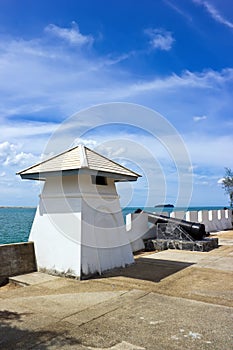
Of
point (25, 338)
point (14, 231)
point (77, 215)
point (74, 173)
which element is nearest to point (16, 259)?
point (77, 215)

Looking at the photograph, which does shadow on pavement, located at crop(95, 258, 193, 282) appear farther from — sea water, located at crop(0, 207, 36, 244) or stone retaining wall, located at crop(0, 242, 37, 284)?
sea water, located at crop(0, 207, 36, 244)

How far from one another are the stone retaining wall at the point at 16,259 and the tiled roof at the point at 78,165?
164 centimetres

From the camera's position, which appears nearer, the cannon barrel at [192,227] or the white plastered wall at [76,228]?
the white plastered wall at [76,228]

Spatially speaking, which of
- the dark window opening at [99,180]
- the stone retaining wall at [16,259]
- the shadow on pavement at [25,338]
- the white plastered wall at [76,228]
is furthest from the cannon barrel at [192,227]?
the shadow on pavement at [25,338]

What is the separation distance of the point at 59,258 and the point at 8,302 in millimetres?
1929

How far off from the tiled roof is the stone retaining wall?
164cm

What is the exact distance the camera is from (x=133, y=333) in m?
3.92

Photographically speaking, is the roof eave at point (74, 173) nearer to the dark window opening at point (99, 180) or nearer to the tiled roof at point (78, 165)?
the tiled roof at point (78, 165)

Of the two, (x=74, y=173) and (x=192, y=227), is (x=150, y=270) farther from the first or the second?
(x=192, y=227)

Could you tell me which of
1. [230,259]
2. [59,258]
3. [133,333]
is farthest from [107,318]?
[230,259]

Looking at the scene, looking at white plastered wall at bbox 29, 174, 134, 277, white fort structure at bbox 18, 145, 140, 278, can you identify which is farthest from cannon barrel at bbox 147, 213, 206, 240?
white plastered wall at bbox 29, 174, 134, 277

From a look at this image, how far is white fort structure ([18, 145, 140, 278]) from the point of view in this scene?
6871 millimetres

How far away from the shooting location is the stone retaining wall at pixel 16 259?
6.93 m

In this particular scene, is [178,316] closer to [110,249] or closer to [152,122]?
[110,249]
